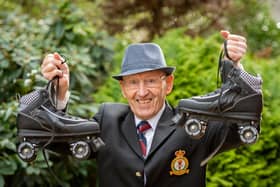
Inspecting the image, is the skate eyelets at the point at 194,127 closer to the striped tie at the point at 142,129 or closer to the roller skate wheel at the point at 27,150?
the striped tie at the point at 142,129

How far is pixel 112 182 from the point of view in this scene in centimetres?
301

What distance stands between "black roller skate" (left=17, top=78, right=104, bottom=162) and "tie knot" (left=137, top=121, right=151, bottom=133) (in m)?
0.27

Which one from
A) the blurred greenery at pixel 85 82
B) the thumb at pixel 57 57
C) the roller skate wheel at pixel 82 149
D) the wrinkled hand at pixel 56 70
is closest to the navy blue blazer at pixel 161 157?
the roller skate wheel at pixel 82 149

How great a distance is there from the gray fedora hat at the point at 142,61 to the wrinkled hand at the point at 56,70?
0.77 ft

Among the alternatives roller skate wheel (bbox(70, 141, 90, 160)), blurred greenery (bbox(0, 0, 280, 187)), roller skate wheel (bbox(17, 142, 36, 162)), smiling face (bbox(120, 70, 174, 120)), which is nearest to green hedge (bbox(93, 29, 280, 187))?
blurred greenery (bbox(0, 0, 280, 187))

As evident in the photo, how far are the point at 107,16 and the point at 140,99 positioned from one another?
574cm

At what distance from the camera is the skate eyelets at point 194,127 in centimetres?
264

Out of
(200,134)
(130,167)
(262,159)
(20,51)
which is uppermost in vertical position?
(20,51)

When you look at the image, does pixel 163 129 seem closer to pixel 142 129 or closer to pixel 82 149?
pixel 142 129

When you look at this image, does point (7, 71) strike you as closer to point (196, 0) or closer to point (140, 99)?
point (140, 99)

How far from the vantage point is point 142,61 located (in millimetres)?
2912

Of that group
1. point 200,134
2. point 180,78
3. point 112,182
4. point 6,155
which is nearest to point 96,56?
point 180,78

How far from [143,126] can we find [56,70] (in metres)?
0.50

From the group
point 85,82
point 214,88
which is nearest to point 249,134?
point 214,88
